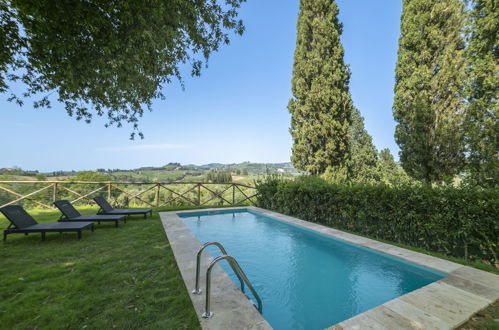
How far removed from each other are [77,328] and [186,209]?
8.10 metres

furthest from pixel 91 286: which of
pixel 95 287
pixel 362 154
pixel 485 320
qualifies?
pixel 362 154

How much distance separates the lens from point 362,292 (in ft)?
12.5

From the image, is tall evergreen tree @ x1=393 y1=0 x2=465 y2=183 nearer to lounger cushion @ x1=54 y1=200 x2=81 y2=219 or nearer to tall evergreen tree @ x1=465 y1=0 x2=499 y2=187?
tall evergreen tree @ x1=465 y1=0 x2=499 y2=187

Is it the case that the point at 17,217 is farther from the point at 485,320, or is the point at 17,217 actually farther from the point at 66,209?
the point at 485,320

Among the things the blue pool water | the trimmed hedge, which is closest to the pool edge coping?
the blue pool water

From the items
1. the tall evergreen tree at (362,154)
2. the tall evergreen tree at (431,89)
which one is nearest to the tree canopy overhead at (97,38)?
the tall evergreen tree at (431,89)

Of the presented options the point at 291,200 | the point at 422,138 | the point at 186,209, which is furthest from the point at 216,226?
the point at 422,138

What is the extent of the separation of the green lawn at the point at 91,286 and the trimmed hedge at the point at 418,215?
16.8 feet

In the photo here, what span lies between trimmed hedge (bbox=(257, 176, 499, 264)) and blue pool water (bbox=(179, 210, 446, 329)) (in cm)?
107

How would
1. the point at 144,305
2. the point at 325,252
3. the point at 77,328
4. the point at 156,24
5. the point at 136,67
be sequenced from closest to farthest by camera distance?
the point at 77,328
the point at 144,305
the point at 156,24
the point at 136,67
the point at 325,252

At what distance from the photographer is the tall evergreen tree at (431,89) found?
8453 mm

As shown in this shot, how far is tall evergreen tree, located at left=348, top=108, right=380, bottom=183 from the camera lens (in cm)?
2253

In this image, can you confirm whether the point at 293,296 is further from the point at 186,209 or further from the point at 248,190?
the point at 248,190

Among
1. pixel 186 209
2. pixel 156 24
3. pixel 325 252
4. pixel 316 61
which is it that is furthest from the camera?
Result: pixel 316 61
